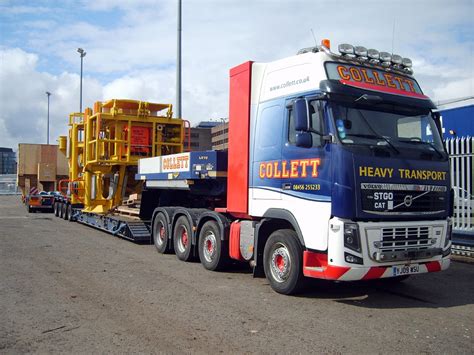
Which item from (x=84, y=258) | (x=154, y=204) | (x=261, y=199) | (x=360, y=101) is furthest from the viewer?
(x=154, y=204)

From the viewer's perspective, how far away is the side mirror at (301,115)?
6305 mm

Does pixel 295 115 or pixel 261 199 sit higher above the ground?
pixel 295 115

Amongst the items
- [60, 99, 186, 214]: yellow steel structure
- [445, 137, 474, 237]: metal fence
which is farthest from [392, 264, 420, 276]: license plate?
[60, 99, 186, 214]: yellow steel structure

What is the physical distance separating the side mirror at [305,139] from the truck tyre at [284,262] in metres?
1.30

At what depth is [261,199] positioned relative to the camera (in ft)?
24.5

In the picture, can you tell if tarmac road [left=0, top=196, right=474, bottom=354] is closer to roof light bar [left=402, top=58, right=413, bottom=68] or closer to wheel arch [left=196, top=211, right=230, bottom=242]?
wheel arch [left=196, top=211, right=230, bottom=242]

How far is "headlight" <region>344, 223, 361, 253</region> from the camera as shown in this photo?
5961 millimetres

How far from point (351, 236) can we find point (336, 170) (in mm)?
852

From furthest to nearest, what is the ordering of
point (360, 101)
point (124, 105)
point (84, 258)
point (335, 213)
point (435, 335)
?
point (124, 105)
point (84, 258)
point (360, 101)
point (335, 213)
point (435, 335)

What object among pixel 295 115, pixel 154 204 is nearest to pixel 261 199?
pixel 295 115

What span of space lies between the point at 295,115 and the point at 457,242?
682 centimetres

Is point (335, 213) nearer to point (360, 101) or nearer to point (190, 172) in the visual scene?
point (360, 101)

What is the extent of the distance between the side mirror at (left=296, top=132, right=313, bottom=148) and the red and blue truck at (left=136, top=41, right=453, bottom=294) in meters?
0.01

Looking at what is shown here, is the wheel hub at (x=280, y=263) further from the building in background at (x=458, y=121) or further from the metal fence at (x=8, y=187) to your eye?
the metal fence at (x=8, y=187)
